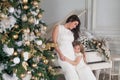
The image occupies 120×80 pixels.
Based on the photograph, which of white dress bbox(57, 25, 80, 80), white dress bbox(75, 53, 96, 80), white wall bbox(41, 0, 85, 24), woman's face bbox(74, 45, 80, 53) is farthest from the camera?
white wall bbox(41, 0, 85, 24)

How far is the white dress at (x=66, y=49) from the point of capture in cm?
359

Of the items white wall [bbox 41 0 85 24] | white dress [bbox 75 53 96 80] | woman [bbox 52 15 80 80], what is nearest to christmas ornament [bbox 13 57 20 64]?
woman [bbox 52 15 80 80]

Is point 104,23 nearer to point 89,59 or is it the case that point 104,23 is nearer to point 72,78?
point 89,59

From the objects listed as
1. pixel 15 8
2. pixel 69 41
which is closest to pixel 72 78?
pixel 69 41

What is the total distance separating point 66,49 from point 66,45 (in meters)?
0.06

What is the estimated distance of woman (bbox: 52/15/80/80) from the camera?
11.8 ft

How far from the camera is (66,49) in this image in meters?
3.69

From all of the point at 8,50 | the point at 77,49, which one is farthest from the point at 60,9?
the point at 8,50

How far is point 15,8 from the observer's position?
258cm

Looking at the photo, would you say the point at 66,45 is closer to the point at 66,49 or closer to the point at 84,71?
the point at 66,49

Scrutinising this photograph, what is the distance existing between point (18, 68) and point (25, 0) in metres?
0.68

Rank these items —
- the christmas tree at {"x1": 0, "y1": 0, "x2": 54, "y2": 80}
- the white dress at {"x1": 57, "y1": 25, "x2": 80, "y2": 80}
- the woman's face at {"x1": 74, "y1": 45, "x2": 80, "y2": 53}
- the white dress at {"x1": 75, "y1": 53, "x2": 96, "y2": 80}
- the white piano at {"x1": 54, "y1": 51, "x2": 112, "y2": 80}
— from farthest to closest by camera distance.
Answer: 1. the white piano at {"x1": 54, "y1": 51, "x2": 112, "y2": 80}
2. the woman's face at {"x1": 74, "y1": 45, "x2": 80, "y2": 53}
3. the white dress at {"x1": 75, "y1": 53, "x2": 96, "y2": 80}
4. the white dress at {"x1": 57, "y1": 25, "x2": 80, "y2": 80}
5. the christmas tree at {"x1": 0, "y1": 0, "x2": 54, "y2": 80}

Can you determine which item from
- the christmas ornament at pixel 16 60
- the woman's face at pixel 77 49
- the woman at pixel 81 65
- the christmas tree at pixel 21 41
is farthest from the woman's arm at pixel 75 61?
the christmas ornament at pixel 16 60

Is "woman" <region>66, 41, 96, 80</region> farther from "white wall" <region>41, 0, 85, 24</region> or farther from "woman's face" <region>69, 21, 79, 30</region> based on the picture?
"white wall" <region>41, 0, 85, 24</region>
